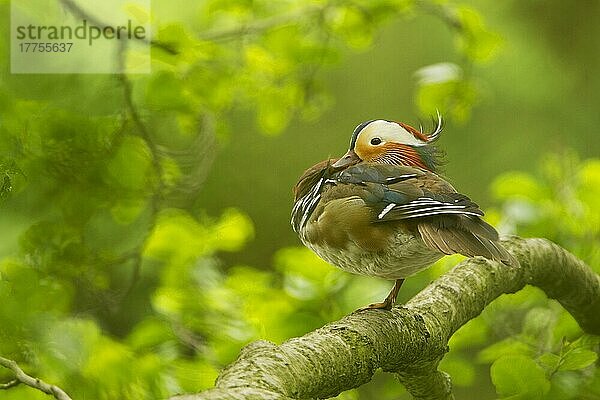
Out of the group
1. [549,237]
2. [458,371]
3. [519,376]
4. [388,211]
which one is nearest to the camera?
[388,211]

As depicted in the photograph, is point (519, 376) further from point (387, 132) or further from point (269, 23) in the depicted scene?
point (269, 23)

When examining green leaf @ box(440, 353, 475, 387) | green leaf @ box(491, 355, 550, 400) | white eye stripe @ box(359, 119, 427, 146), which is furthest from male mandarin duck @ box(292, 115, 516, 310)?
green leaf @ box(440, 353, 475, 387)

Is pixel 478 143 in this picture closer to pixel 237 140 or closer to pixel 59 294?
pixel 237 140

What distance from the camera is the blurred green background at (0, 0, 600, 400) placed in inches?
27.0

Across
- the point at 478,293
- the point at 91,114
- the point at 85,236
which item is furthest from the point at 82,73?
the point at 478,293

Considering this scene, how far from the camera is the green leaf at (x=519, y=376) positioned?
642 millimetres

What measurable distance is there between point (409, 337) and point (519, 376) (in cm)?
14

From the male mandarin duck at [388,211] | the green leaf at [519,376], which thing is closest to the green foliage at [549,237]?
the green leaf at [519,376]

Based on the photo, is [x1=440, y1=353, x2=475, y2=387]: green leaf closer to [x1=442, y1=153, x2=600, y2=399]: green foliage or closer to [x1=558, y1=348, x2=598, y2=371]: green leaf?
[x1=442, y1=153, x2=600, y2=399]: green foliage

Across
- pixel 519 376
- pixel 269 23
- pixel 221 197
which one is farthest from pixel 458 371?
pixel 221 197

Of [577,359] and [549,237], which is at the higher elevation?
[549,237]

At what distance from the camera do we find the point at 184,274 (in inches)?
35.6

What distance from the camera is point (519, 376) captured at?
64cm

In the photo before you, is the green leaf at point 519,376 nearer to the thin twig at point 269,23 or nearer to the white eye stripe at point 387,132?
the white eye stripe at point 387,132
